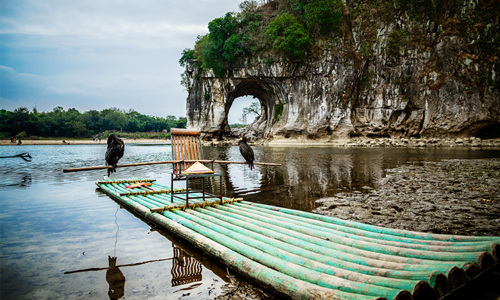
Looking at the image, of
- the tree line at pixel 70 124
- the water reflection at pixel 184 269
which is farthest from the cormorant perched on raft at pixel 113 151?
the tree line at pixel 70 124

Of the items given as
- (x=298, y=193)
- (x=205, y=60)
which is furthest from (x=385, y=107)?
(x=298, y=193)

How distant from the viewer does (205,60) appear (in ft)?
127

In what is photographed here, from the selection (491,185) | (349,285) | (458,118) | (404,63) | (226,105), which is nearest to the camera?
(349,285)

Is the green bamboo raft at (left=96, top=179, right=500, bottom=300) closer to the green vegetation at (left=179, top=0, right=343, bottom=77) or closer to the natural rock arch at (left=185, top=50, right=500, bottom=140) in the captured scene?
the natural rock arch at (left=185, top=50, right=500, bottom=140)

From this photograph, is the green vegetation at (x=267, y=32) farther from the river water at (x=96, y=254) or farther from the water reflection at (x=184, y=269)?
the water reflection at (x=184, y=269)

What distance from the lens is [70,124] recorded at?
203 feet

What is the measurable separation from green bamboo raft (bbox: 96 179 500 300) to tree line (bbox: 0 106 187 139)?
64.9m

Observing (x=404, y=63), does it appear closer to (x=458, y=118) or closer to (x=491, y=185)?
(x=458, y=118)

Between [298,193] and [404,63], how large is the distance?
32.3 metres

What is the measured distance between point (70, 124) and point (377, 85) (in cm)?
6277

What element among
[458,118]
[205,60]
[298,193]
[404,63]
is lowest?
[298,193]

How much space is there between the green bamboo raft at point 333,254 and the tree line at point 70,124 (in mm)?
64855

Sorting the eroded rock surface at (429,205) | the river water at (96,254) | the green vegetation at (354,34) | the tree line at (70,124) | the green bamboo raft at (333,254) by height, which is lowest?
the river water at (96,254)

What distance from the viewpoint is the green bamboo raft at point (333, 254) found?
7.28ft
